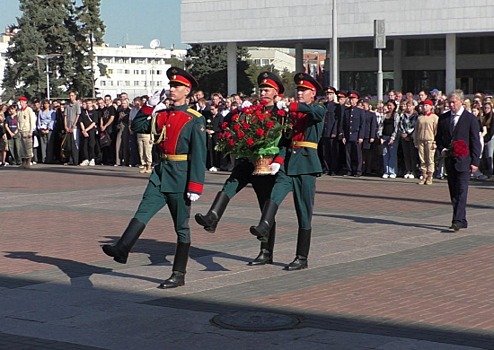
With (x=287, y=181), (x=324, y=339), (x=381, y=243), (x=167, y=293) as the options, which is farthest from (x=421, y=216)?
(x=324, y=339)

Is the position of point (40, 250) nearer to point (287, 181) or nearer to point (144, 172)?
point (287, 181)

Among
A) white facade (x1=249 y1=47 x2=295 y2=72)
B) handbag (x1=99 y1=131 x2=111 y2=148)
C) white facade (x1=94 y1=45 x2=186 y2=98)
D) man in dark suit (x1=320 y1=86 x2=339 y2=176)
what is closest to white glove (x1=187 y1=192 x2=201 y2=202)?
man in dark suit (x1=320 y1=86 x2=339 y2=176)

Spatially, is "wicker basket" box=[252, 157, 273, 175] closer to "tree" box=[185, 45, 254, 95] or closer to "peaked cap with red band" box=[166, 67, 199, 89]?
"peaked cap with red band" box=[166, 67, 199, 89]

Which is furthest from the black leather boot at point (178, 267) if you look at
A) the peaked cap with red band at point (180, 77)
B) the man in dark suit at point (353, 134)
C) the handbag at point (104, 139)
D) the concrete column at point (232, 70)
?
the concrete column at point (232, 70)

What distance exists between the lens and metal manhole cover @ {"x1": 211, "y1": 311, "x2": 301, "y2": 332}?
7746mm

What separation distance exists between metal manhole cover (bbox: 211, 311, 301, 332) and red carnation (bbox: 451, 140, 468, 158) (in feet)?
19.1

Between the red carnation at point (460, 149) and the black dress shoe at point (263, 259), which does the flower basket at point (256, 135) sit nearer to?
the black dress shoe at point (263, 259)

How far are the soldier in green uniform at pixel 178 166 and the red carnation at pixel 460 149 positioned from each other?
4986mm

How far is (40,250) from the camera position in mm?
11906

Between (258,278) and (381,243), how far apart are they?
272 centimetres

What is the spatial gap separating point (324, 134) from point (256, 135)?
13245 millimetres

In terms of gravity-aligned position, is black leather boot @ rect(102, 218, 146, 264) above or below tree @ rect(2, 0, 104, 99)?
below

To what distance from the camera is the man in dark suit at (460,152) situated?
43.6 feet

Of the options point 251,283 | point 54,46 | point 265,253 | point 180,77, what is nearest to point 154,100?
point 180,77
